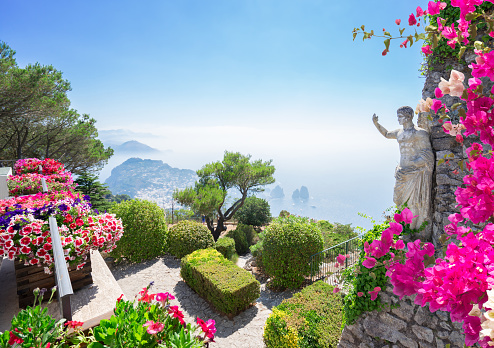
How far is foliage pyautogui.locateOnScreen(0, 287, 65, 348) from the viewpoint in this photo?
145 centimetres

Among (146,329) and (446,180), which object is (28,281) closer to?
(146,329)

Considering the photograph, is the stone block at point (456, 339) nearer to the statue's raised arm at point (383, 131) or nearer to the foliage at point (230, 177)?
the statue's raised arm at point (383, 131)

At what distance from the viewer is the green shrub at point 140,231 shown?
8867mm

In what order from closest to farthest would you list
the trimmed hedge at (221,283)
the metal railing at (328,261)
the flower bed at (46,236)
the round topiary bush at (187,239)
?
the flower bed at (46,236), the trimmed hedge at (221,283), the metal railing at (328,261), the round topiary bush at (187,239)

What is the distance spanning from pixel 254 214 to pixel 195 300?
12.2m

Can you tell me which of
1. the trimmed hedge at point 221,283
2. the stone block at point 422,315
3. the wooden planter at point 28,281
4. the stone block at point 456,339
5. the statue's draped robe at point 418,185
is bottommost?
the trimmed hedge at point 221,283

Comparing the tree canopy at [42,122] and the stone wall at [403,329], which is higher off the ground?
the tree canopy at [42,122]

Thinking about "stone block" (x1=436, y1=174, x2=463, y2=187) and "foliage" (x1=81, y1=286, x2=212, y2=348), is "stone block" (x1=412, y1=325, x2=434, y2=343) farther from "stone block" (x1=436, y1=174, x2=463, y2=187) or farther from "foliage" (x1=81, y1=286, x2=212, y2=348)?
"foliage" (x1=81, y1=286, x2=212, y2=348)

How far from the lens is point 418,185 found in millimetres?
3693

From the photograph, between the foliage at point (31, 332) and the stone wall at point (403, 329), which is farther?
the stone wall at point (403, 329)

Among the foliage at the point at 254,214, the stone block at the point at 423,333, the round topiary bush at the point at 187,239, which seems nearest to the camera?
the stone block at the point at 423,333

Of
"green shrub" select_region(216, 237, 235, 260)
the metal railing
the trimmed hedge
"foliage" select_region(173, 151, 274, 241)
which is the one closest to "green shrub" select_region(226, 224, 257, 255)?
"foliage" select_region(173, 151, 274, 241)

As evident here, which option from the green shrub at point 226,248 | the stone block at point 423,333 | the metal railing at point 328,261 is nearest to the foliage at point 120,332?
the stone block at point 423,333

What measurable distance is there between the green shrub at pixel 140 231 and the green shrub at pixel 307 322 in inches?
227
